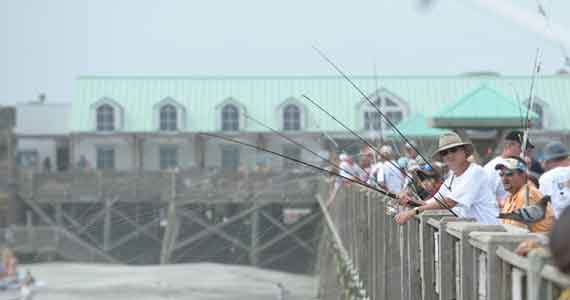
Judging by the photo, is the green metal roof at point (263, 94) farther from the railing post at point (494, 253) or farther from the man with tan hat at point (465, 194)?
the railing post at point (494, 253)

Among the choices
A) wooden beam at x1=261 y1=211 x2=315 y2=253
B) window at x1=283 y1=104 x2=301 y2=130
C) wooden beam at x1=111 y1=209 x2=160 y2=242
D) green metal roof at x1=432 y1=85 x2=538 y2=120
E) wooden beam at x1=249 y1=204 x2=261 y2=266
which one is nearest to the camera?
green metal roof at x1=432 y1=85 x2=538 y2=120

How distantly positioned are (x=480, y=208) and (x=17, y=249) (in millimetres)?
29827

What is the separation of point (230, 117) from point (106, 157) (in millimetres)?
5206

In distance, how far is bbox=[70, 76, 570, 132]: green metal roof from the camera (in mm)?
46031

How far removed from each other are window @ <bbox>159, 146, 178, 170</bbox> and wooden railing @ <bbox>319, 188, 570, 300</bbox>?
3464 centimetres

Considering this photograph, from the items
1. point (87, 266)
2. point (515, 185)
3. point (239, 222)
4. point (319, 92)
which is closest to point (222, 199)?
point (239, 222)

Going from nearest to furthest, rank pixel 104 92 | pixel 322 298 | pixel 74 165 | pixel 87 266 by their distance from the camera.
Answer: pixel 322 298 < pixel 87 266 < pixel 74 165 < pixel 104 92

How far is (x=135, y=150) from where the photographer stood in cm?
4609

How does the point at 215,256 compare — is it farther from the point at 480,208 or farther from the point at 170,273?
the point at 480,208

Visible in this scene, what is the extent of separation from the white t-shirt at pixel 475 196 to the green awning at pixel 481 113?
13514 mm

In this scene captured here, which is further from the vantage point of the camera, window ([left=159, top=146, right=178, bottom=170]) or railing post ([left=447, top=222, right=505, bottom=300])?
window ([left=159, top=146, right=178, bottom=170])

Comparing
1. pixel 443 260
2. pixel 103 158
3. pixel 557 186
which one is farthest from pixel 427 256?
pixel 103 158

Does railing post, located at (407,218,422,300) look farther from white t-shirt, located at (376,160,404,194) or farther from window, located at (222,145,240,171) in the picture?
window, located at (222,145,240,171)

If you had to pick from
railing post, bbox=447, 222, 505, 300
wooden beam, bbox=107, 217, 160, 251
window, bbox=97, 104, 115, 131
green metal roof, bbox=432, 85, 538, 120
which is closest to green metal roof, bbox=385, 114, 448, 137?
green metal roof, bbox=432, 85, 538, 120
